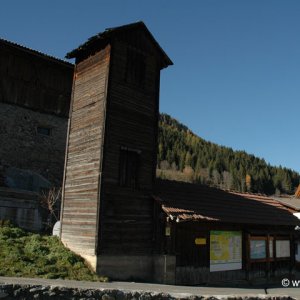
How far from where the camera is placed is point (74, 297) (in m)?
10.5

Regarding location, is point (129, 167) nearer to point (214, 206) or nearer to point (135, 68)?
point (135, 68)

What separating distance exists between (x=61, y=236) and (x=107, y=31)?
935 cm

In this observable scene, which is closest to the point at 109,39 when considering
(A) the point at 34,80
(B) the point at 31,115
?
(A) the point at 34,80

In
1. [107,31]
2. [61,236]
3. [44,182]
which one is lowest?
[61,236]

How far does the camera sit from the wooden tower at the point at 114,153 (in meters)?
17.0

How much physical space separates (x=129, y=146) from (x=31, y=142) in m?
13.4

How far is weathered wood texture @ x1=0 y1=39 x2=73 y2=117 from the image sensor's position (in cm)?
2848

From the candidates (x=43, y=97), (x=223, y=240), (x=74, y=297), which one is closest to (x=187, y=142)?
(x=43, y=97)

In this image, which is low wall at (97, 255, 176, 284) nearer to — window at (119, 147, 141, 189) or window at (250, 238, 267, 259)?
window at (119, 147, 141, 189)

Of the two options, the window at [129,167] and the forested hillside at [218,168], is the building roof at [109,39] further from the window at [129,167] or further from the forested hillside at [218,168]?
the forested hillside at [218,168]

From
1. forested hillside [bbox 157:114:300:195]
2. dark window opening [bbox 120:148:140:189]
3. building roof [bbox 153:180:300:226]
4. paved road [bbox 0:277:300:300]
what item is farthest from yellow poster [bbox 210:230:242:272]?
forested hillside [bbox 157:114:300:195]

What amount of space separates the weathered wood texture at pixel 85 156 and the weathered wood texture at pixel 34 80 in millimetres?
10255

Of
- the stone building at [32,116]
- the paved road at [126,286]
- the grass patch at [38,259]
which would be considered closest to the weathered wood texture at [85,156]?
the grass patch at [38,259]

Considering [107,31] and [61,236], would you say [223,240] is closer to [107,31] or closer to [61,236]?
[61,236]
